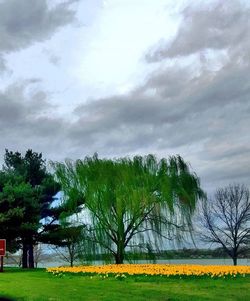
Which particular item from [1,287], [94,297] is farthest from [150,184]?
[94,297]

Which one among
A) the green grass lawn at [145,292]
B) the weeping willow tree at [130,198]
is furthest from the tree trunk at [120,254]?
the green grass lawn at [145,292]

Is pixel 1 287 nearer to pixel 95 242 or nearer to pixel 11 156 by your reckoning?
pixel 95 242

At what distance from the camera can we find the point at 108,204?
25.0 metres

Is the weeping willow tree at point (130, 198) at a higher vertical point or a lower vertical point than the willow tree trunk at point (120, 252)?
higher

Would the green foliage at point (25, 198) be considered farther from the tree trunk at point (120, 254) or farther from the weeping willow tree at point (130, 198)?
the tree trunk at point (120, 254)

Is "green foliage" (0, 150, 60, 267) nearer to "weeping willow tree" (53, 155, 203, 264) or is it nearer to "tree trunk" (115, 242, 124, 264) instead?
"weeping willow tree" (53, 155, 203, 264)

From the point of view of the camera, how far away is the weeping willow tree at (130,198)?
25.0 m

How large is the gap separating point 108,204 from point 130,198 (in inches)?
52.5

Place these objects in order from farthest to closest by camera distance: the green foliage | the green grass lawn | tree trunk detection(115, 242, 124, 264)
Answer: tree trunk detection(115, 242, 124, 264), the green foliage, the green grass lawn

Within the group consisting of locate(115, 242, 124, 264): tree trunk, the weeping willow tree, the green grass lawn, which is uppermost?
the weeping willow tree

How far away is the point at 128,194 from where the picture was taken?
2459 centimetres

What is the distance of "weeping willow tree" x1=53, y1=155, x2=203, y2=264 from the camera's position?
25.0 meters

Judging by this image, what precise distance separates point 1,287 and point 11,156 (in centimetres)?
1958

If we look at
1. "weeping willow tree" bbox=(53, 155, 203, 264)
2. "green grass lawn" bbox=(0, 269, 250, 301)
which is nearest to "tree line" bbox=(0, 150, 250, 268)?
"weeping willow tree" bbox=(53, 155, 203, 264)
